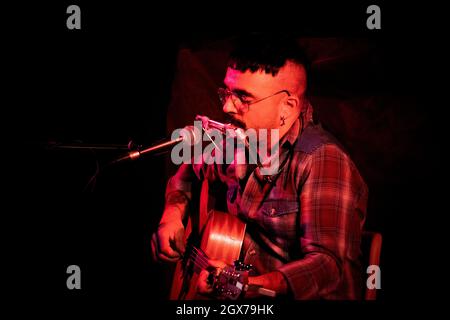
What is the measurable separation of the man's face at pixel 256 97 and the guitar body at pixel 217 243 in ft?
2.08

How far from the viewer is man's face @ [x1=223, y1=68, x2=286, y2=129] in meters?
2.25

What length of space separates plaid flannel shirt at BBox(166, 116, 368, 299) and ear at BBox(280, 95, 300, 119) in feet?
0.28

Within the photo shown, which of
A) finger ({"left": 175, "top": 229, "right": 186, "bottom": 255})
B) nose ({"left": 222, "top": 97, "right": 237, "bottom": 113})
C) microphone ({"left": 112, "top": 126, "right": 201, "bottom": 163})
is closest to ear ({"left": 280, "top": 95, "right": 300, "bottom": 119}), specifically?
nose ({"left": 222, "top": 97, "right": 237, "bottom": 113})

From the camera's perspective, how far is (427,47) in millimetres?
2443

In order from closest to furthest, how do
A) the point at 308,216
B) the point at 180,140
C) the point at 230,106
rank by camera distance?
1. the point at 180,140
2. the point at 308,216
3. the point at 230,106

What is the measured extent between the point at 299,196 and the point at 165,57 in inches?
64.0

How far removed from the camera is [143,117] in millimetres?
3135

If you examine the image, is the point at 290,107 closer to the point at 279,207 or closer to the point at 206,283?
the point at 279,207

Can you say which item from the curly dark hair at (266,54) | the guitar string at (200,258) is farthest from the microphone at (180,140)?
the guitar string at (200,258)

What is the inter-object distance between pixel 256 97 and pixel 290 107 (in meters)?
0.24

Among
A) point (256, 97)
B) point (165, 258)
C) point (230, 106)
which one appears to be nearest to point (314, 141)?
point (256, 97)

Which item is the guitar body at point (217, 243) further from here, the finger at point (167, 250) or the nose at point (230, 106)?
the nose at point (230, 106)

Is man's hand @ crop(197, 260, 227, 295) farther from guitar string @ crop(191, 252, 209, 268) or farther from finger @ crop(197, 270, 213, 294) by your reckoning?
guitar string @ crop(191, 252, 209, 268)
